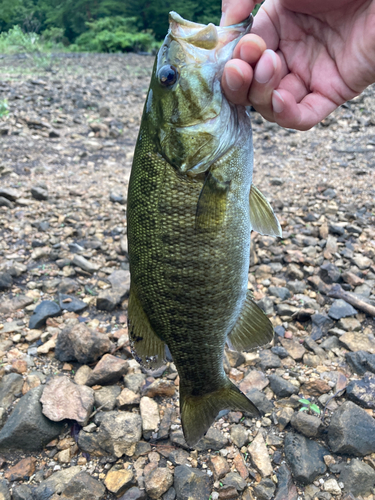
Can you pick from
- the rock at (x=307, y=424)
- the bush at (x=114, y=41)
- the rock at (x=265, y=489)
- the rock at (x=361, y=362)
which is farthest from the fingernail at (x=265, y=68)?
the bush at (x=114, y=41)

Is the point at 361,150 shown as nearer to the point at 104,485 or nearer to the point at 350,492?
the point at 350,492

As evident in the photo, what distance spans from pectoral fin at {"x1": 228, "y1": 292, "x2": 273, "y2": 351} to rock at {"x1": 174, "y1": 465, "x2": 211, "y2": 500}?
3.03ft

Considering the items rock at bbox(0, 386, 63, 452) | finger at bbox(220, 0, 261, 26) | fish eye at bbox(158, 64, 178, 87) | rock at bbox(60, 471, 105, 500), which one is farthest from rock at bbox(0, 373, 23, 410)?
finger at bbox(220, 0, 261, 26)

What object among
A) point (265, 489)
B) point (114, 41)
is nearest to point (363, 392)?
point (265, 489)

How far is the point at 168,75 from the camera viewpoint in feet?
5.39

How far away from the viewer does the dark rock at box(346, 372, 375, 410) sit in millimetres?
2664

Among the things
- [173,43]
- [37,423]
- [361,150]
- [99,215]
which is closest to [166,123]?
[173,43]

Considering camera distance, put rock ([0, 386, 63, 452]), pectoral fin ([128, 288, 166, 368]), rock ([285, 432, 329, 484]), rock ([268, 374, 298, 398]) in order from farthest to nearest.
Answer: rock ([268, 374, 298, 398]) < rock ([0, 386, 63, 452]) < rock ([285, 432, 329, 484]) < pectoral fin ([128, 288, 166, 368])

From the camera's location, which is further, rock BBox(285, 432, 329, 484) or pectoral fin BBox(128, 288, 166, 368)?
rock BBox(285, 432, 329, 484)

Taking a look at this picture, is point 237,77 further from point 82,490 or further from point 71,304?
point 71,304

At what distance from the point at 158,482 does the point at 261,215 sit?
1.65m

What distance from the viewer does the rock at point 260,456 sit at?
2326mm

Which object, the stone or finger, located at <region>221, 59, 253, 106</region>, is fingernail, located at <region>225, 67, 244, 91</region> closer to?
finger, located at <region>221, 59, 253, 106</region>

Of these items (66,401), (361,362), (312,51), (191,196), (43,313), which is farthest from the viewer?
(43,313)
